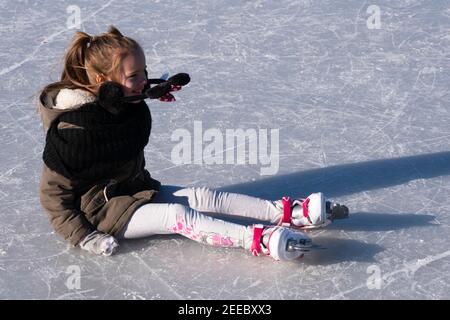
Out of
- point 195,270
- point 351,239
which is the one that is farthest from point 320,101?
point 195,270

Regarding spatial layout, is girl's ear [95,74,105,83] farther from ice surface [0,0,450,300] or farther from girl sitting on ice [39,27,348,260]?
ice surface [0,0,450,300]

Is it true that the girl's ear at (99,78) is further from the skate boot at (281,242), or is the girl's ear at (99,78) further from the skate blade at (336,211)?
the skate blade at (336,211)

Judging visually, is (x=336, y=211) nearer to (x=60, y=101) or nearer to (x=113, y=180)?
(x=113, y=180)

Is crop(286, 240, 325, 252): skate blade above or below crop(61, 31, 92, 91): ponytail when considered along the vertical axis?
below

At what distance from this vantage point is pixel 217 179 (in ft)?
10.8

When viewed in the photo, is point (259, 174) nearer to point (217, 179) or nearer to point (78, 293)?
point (217, 179)

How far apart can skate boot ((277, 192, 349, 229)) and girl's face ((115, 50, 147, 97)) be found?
22.0 inches

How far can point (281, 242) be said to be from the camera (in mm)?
2732

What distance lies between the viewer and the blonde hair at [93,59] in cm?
276

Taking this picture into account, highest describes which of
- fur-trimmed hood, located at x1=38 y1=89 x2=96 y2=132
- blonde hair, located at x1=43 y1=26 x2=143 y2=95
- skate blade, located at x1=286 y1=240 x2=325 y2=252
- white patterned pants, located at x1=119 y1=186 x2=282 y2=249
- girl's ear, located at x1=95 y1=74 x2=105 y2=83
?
blonde hair, located at x1=43 y1=26 x2=143 y2=95

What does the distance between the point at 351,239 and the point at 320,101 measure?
940mm

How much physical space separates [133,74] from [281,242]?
617 millimetres

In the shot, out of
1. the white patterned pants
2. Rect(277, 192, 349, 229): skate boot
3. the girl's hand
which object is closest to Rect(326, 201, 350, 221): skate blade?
Rect(277, 192, 349, 229): skate boot

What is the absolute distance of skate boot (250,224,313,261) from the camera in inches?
108
